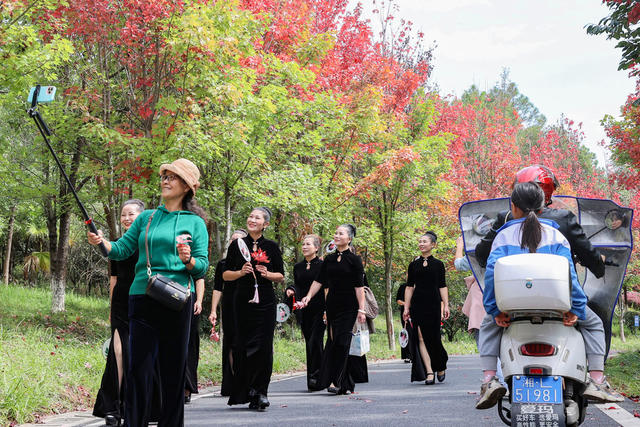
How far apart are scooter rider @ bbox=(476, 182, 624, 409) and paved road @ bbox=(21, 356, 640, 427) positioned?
7.56ft

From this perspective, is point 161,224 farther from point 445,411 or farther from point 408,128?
point 408,128

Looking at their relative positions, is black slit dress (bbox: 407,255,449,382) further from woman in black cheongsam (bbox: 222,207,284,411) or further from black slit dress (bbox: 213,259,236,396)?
woman in black cheongsam (bbox: 222,207,284,411)

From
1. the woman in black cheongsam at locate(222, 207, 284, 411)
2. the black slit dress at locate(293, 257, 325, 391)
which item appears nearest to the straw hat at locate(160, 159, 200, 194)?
the woman in black cheongsam at locate(222, 207, 284, 411)

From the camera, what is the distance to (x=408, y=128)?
22.3 metres

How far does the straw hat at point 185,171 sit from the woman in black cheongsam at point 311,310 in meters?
5.54

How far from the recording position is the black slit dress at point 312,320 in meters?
10.6

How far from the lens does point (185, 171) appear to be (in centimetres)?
507

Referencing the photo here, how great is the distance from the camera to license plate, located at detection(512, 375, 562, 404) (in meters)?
4.12

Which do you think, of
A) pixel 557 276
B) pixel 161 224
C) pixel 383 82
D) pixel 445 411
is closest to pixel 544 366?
pixel 557 276

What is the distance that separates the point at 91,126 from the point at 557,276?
31.0 feet

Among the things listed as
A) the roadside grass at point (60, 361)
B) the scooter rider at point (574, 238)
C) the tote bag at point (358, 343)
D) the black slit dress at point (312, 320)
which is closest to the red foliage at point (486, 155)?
the roadside grass at point (60, 361)

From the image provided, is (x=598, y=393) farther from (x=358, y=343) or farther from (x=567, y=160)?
(x=567, y=160)

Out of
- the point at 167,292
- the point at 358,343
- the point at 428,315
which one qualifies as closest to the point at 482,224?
the point at 167,292

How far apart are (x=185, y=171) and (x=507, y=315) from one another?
2321mm
